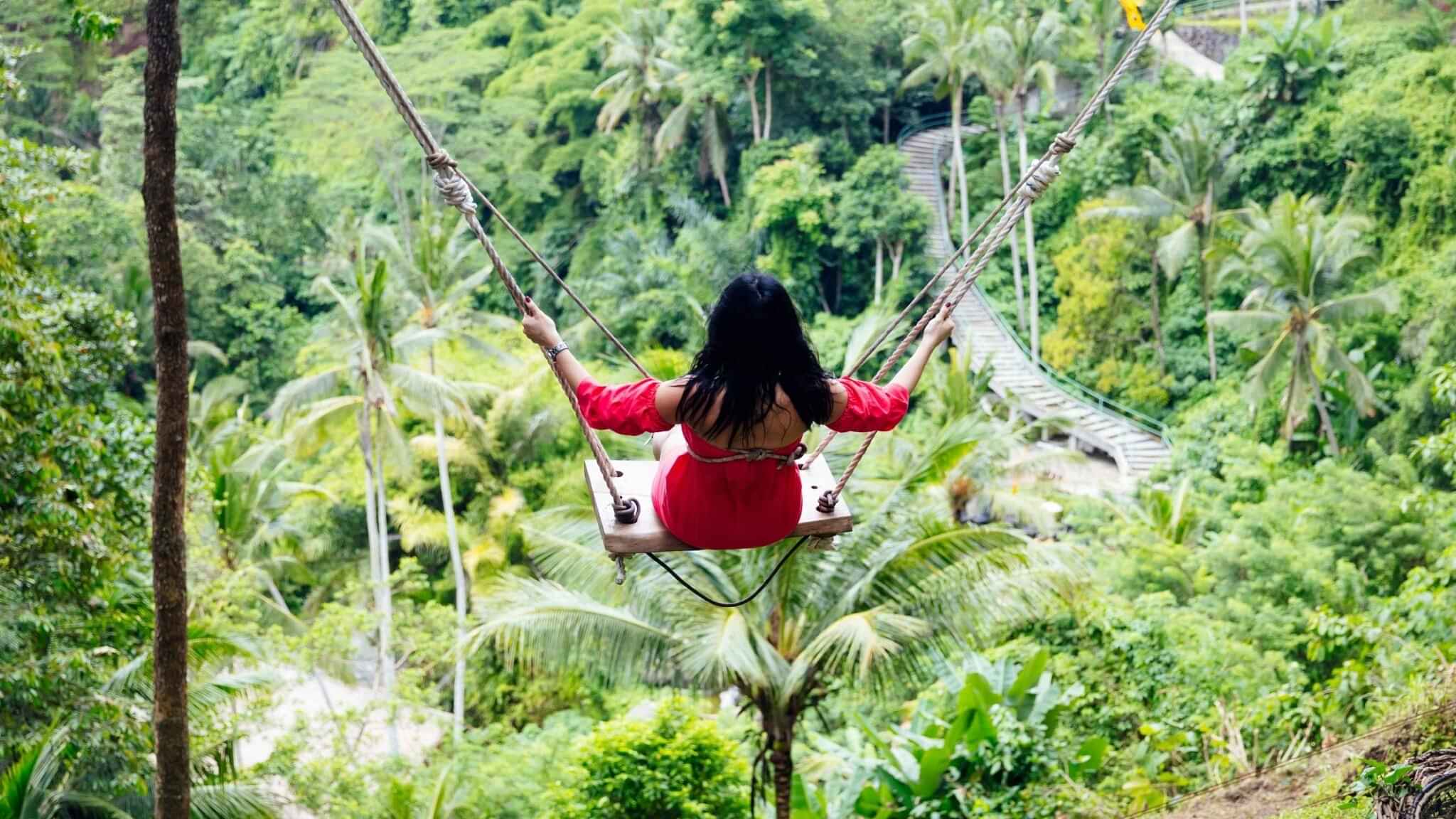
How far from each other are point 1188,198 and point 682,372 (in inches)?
398

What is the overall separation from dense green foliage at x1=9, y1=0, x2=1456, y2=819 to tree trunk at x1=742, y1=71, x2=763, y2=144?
4.7 inches

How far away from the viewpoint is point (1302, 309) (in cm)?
1359

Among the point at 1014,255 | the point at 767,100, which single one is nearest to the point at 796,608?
the point at 1014,255

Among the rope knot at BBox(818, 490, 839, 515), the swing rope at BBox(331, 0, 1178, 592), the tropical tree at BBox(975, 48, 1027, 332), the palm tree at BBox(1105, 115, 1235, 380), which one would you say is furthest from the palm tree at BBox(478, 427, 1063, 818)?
the tropical tree at BBox(975, 48, 1027, 332)

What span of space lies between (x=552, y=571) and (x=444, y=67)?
18.3 meters

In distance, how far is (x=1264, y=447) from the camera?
14.3m

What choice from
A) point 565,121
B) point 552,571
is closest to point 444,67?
point 565,121

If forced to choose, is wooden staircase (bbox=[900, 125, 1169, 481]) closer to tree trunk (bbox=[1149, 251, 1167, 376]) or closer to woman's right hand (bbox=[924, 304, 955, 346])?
tree trunk (bbox=[1149, 251, 1167, 376])

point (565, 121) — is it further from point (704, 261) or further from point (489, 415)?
point (489, 415)

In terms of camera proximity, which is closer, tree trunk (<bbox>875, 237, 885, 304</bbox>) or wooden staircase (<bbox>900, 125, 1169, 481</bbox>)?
wooden staircase (<bbox>900, 125, 1169, 481</bbox>)

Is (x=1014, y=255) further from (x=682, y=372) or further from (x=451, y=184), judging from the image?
(x=451, y=184)

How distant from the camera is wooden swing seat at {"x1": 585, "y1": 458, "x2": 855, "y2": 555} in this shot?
3.03 metres

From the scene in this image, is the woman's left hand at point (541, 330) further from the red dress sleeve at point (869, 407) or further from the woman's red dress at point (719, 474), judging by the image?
the red dress sleeve at point (869, 407)

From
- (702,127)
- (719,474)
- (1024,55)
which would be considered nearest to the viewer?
(719,474)
